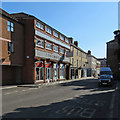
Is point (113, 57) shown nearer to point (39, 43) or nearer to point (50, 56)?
point (50, 56)

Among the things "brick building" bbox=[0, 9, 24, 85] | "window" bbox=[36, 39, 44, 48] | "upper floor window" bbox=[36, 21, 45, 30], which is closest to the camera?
"brick building" bbox=[0, 9, 24, 85]

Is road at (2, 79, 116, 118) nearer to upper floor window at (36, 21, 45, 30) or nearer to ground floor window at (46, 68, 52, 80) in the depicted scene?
upper floor window at (36, 21, 45, 30)

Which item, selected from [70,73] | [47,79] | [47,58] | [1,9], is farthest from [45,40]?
[70,73]

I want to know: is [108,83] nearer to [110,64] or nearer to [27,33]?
[27,33]

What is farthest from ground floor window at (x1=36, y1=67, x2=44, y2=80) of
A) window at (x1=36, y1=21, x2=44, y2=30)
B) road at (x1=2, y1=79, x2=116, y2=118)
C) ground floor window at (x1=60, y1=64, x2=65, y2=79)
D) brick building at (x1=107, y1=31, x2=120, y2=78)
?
brick building at (x1=107, y1=31, x2=120, y2=78)

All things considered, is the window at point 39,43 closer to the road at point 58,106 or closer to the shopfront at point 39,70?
the shopfront at point 39,70

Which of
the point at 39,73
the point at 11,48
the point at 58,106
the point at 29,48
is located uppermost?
the point at 29,48

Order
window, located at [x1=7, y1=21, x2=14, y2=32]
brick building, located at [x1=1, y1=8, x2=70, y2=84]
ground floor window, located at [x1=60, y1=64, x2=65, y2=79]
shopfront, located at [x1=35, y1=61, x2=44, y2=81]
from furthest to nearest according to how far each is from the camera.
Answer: ground floor window, located at [x1=60, y1=64, x2=65, y2=79] → shopfront, located at [x1=35, y1=61, x2=44, y2=81] → brick building, located at [x1=1, y1=8, x2=70, y2=84] → window, located at [x1=7, y1=21, x2=14, y2=32]

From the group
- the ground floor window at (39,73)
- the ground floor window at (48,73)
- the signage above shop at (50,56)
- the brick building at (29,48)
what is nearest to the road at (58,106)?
the brick building at (29,48)

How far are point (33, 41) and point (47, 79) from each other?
8075mm

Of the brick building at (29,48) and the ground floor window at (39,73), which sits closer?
the brick building at (29,48)

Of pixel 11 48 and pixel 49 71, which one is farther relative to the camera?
pixel 49 71

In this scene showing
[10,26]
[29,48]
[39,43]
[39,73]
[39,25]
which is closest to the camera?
[10,26]

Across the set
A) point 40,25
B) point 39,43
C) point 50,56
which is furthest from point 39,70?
point 40,25
